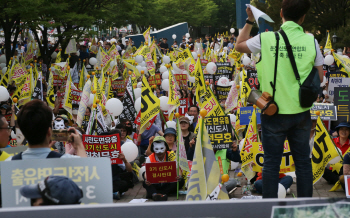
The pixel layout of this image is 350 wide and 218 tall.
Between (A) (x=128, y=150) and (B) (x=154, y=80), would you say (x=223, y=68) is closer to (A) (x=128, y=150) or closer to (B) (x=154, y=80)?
(B) (x=154, y=80)

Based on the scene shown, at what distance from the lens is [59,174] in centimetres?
279

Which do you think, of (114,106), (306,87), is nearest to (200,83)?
(114,106)

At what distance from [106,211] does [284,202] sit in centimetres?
87

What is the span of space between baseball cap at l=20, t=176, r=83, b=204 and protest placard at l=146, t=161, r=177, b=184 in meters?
4.11

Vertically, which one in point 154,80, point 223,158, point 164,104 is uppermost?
point 154,80

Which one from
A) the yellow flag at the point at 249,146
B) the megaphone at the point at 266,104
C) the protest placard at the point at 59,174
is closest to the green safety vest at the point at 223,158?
the yellow flag at the point at 249,146

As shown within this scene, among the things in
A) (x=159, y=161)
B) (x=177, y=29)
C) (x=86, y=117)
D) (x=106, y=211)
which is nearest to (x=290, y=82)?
(x=106, y=211)

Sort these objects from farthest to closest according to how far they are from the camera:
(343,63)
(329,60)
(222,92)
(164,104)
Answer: (329,60) < (222,92) < (343,63) < (164,104)

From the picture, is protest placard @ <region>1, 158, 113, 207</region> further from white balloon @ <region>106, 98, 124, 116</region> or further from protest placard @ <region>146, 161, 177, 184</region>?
white balloon @ <region>106, 98, 124, 116</region>

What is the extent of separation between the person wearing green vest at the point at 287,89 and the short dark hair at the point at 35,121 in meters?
1.62

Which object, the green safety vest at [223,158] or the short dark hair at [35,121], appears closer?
the short dark hair at [35,121]

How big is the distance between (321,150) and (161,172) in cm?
232

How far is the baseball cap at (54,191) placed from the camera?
2.44 metres

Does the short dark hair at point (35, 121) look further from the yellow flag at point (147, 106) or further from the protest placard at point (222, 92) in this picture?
the protest placard at point (222, 92)
